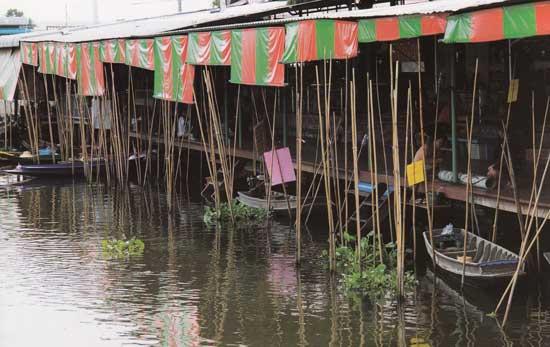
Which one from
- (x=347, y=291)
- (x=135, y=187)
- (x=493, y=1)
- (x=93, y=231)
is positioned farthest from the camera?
(x=135, y=187)

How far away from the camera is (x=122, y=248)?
1631 cm

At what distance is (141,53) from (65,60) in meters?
6.05

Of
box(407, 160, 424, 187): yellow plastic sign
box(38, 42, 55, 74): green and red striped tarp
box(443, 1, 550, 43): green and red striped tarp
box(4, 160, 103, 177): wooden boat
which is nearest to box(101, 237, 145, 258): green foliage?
box(407, 160, 424, 187): yellow plastic sign

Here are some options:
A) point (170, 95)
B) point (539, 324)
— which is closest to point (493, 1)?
point (539, 324)

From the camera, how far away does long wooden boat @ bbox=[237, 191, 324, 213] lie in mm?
18078

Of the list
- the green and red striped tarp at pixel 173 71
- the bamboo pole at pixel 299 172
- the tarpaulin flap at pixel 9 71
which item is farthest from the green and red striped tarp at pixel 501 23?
the tarpaulin flap at pixel 9 71

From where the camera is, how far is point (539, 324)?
36.7 feet

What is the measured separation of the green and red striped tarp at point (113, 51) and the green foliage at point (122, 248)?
7.28 m

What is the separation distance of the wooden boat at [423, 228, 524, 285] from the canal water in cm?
34

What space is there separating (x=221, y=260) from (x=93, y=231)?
4186 mm

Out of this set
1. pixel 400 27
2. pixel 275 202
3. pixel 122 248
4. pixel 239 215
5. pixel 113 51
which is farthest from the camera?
pixel 113 51

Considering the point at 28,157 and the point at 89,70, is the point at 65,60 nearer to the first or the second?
the point at 89,70

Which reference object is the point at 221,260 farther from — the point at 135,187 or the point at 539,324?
the point at 135,187

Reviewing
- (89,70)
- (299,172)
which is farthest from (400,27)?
(89,70)
